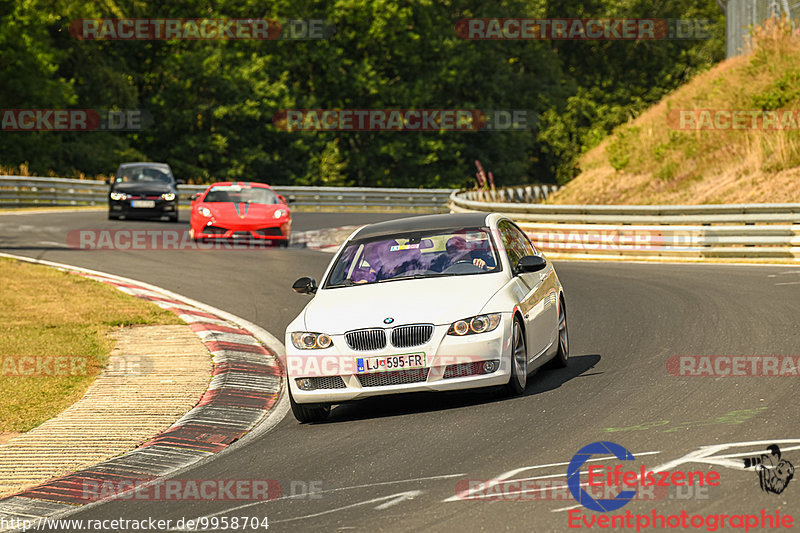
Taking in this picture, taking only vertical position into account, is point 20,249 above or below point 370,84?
below

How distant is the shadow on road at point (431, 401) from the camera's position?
9.38 metres

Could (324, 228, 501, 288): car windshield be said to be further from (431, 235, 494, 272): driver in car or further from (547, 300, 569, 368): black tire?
(547, 300, 569, 368): black tire

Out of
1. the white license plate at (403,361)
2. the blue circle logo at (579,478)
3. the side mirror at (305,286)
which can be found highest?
the side mirror at (305,286)

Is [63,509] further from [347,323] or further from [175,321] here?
[175,321]

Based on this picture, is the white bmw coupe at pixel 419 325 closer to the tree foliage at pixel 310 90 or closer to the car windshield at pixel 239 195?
the car windshield at pixel 239 195

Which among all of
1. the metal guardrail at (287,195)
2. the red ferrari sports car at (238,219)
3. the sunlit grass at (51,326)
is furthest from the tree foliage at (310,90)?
the sunlit grass at (51,326)

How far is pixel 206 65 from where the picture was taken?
59.0 metres

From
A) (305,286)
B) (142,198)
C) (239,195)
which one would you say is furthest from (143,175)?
(305,286)

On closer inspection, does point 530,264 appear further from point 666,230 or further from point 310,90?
point 310,90

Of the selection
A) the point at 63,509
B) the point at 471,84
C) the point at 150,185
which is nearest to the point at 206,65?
the point at 471,84

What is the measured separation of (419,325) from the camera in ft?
29.6

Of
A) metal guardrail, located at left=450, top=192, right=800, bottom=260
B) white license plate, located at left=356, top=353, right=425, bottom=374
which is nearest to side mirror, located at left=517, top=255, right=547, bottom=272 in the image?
white license plate, located at left=356, top=353, right=425, bottom=374

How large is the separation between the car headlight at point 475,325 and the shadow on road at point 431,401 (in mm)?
565

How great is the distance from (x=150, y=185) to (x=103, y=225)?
2598 millimetres
